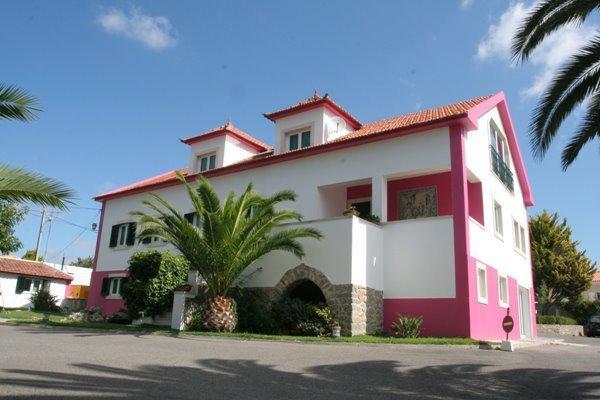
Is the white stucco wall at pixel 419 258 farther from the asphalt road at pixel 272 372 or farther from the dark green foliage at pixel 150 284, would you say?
the dark green foliage at pixel 150 284

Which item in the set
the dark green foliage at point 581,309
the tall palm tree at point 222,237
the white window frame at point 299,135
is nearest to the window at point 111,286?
the tall palm tree at point 222,237

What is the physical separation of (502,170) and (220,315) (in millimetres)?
13780

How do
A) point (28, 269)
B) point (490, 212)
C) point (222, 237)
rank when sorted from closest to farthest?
point (222, 237), point (490, 212), point (28, 269)

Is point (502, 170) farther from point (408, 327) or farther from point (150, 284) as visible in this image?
point (150, 284)

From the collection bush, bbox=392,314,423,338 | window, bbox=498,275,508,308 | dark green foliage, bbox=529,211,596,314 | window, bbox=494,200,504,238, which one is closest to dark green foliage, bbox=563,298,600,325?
dark green foliage, bbox=529,211,596,314

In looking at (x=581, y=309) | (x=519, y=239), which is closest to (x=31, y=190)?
(x=519, y=239)

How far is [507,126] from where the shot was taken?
77.6 ft

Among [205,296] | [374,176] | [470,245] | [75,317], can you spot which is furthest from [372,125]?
[75,317]

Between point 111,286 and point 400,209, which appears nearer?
point 400,209

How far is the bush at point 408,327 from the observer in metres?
15.6

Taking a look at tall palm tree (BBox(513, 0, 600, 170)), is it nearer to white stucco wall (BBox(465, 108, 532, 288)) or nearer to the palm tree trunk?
white stucco wall (BBox(465, 108, 532, 288))

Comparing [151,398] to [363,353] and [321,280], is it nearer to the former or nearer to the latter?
A: [363,353]

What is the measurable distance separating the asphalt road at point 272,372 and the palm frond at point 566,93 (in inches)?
207

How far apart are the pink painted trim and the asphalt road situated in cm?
843
